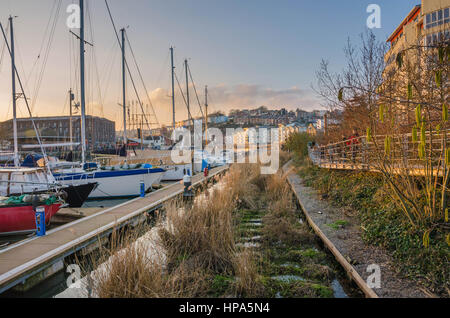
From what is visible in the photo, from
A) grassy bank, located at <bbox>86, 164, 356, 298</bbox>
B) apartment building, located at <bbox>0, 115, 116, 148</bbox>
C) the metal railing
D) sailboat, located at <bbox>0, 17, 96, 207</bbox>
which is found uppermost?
apartment building, located at <bbox>0, 115, 116, 148</bbox>

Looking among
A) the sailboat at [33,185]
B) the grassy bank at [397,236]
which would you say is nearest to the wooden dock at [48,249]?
the sailboat at [33,185]

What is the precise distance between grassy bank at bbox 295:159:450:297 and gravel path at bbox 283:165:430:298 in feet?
0.58

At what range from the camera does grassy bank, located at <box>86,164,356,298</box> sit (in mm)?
4816

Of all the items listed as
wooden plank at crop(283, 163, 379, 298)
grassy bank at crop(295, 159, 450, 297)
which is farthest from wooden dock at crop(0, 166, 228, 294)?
grassy bank at crop(295, 159, 450, 297)

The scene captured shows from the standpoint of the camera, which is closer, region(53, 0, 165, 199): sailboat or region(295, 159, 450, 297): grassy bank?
region(295, 159, 450, 297): grassy bank

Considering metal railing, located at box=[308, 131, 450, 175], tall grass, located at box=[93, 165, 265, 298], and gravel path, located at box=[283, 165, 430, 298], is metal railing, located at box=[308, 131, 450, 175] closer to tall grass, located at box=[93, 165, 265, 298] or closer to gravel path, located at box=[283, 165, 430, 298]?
gravel path, located at box=[283, 165, 430, 298]

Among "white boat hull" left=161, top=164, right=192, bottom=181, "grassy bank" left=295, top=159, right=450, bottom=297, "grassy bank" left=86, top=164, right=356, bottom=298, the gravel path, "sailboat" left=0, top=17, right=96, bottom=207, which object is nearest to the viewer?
the gravel path

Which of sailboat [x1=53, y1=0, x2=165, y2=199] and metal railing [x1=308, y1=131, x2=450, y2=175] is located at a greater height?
metal railing [x1=308, y1=131, x2=450, y2=175]

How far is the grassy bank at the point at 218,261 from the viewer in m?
4.82

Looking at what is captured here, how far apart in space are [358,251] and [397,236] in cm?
81

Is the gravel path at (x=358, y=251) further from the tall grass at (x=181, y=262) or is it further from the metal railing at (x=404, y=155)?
the tall grass at (x=181, y=262)

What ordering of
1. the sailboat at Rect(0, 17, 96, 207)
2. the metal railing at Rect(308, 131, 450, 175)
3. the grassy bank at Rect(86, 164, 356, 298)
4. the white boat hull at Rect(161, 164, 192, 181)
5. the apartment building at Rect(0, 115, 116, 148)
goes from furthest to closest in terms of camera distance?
the apartment building at Rect(0, 115, 116, 148)
the white boat hull at Rect(161, 164, 192, 181)
the sailboat at Rect(0, 17, 96, 207)
the metal railing at Rect(308, 131, 450, 175)
the grassy bank at Rect(86, 164, 356, 298)
